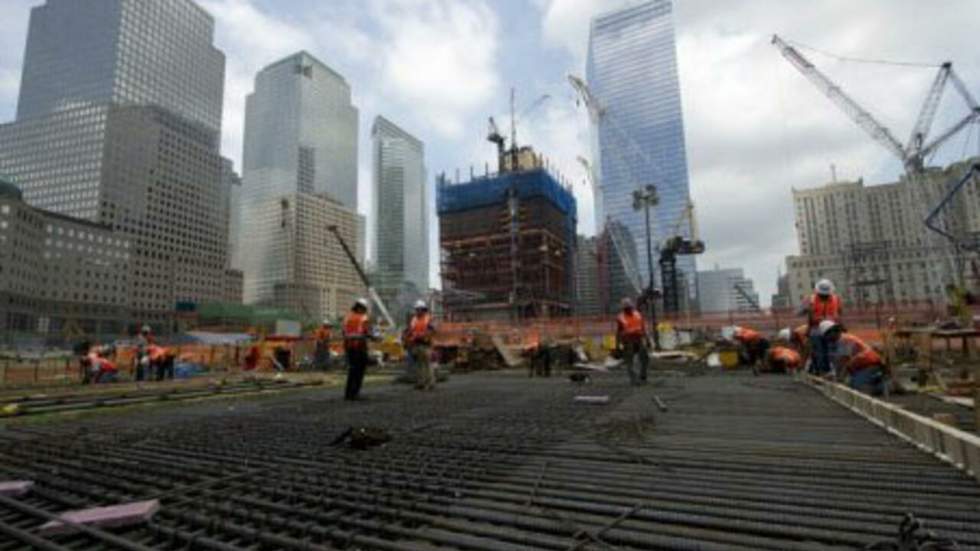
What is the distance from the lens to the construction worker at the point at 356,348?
7719mm

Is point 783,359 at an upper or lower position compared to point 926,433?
upper

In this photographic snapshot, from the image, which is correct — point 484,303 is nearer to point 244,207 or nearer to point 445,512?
point 244,207

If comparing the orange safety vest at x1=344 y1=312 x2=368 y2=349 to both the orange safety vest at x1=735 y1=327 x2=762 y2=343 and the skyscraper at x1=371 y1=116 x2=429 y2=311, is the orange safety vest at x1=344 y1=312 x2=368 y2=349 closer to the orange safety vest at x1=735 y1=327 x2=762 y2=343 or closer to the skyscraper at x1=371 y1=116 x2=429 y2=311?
the orange safety vest at x1=735 y1=327 x2=762 y2=343

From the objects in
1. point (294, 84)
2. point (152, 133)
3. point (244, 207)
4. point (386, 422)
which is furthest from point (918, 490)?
point (294, 84)

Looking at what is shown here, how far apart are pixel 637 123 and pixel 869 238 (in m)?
50.0

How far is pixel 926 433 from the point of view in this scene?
3520 mm

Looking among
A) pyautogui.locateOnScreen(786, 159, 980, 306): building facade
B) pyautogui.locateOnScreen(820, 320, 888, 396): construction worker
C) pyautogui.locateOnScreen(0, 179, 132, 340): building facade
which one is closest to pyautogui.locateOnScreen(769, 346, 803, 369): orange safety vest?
pyautogui.locateOnScreen(820, 320, 888, 396): construction worker

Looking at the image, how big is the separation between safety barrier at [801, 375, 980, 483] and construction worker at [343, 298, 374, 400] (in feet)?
19.4

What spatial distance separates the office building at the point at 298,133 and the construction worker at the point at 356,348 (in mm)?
143163

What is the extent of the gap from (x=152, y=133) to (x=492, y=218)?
9759 cm

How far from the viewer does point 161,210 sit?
130625mm

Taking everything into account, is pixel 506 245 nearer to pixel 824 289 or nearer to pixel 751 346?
pixel 751 346

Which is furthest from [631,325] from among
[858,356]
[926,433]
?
[926,433]

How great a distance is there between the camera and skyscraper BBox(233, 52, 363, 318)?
121m
